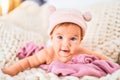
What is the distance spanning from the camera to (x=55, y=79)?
66 cm

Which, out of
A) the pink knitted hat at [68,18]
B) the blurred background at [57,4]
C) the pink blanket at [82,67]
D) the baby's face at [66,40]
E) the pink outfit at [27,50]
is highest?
the blurred background at [57,4]

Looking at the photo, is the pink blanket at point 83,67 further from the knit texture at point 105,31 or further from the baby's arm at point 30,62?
the knit texture at point 105,31

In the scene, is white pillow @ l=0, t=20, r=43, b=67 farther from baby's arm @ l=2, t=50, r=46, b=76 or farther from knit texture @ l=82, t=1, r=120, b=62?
knit texture @ l=82, t=1, r=120, b=62

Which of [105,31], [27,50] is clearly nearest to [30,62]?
[27,50]

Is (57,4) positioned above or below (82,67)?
above

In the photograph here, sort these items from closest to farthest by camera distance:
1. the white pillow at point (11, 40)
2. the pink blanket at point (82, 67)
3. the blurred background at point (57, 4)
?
the pink blanket at point (82, 67)
the white pillow at point (11, 40)
the blurred background at point (57, 4)

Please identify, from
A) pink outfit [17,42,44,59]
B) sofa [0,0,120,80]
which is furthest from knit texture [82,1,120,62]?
pink outfit [17,42,44,59]

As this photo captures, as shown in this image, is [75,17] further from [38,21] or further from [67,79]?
[38,21]

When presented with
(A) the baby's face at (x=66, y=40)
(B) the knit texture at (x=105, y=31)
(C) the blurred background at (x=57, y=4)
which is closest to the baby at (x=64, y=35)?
(A) the baby's face at (x=66, y=40)

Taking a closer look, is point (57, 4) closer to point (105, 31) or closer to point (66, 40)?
point (105, 31)

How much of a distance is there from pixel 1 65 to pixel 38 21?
463mm

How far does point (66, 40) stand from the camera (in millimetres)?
712

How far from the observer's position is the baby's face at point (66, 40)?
713mm

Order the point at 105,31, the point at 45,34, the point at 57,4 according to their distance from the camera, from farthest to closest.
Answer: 1. the point at 57,4
2. the point at 45,34
3. the point at 105,31
